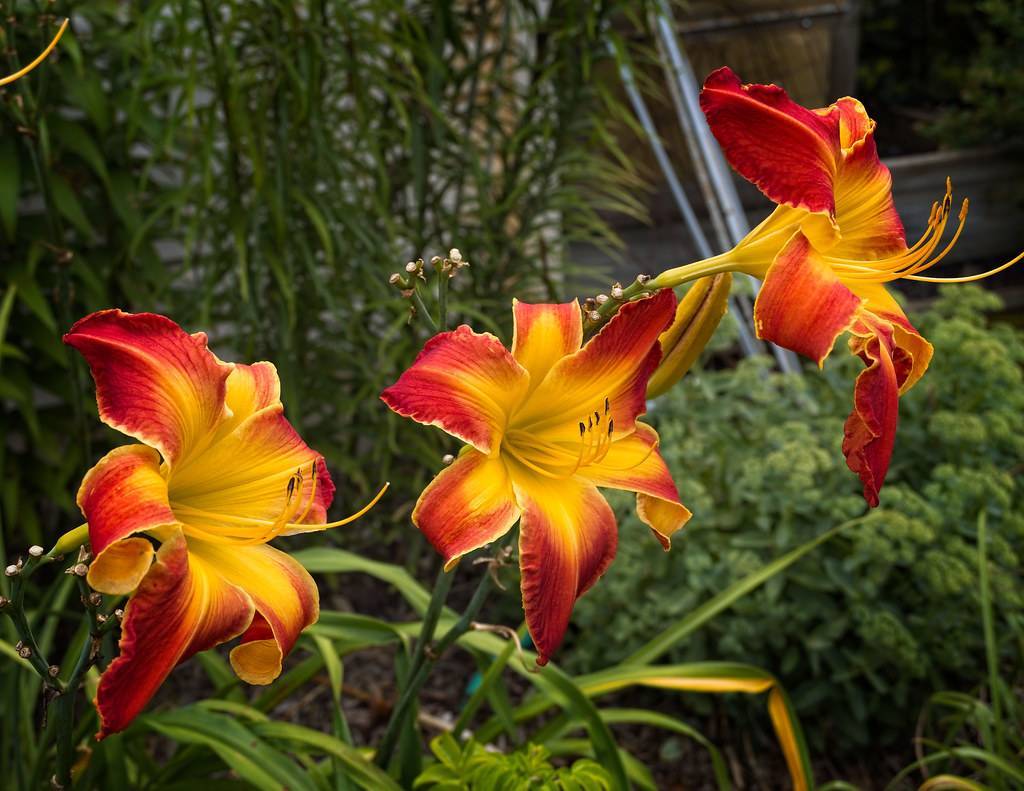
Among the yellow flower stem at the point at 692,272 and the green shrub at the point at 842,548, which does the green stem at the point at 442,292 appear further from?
the green shrub at the point at 842,548

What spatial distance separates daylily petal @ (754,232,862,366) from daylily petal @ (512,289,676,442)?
0.08 m

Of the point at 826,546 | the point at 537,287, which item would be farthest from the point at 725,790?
the point at 537,287

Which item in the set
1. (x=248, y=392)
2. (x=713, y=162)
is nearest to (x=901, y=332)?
(x=248, y=392)

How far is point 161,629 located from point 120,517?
8 cm

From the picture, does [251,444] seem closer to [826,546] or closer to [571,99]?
[826,546]

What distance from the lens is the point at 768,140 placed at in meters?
0.73

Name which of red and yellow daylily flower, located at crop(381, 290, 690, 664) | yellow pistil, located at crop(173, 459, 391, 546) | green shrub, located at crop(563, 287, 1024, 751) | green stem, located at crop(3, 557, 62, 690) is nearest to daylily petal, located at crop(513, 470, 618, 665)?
red and yellow daylily flower, located at crop(381, 290, 690, 664)

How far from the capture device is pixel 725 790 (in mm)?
1535

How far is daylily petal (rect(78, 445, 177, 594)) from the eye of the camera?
0.63 m

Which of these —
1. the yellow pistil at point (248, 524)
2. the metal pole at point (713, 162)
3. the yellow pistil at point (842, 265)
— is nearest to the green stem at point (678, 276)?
the yellow pistil at point (842, 265)

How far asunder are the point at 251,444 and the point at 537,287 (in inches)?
79.3

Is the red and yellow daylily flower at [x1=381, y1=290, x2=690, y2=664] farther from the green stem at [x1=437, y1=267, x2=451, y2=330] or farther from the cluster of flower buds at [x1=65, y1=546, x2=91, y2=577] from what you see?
the cluster of flower buds at [x1=65, y1=546, x2=91, y2=577]

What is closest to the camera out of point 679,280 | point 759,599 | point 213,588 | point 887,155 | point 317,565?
point 213,588

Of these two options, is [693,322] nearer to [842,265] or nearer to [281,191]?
[842,265]
